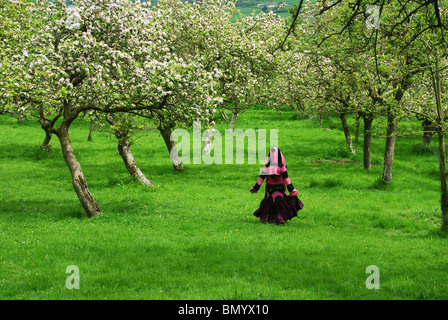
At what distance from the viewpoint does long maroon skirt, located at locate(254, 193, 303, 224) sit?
16.4m

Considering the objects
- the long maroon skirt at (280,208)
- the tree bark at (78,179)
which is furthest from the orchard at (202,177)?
the long maroon skirt at (280,208)

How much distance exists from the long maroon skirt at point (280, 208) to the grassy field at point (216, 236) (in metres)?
0.49

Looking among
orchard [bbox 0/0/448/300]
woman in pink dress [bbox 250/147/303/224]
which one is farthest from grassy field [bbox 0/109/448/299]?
woman in pink dress [bbox 250/147/303/224]

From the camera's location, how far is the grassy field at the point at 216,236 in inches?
381

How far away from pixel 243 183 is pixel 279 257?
576 inches

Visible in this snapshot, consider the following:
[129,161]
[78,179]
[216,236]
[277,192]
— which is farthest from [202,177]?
[216,236]

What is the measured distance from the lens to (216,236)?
14477 mm

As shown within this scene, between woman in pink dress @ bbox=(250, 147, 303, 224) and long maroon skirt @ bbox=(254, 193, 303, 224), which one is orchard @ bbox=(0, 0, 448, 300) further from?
long maroon skirt @ bbox=(254, 193, 303, 224)

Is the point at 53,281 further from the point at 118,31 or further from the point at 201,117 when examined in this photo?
the point at 118,31

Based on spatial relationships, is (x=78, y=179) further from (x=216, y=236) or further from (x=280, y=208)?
(x=280, y=208)

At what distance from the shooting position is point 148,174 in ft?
96.0

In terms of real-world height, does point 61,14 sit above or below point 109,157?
above

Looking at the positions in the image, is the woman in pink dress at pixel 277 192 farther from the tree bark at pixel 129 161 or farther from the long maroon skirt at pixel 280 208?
the tree bark at pixel 129 161
